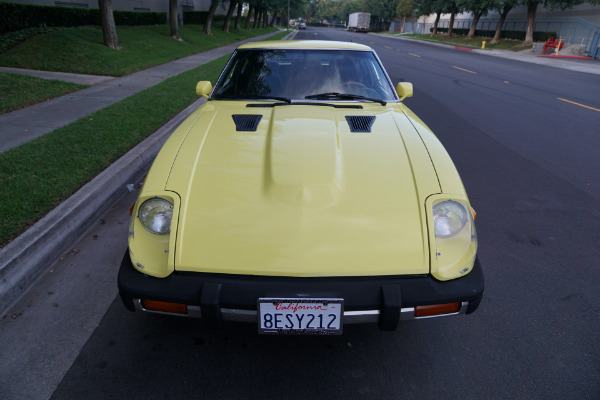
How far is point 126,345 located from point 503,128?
7362 millimetres

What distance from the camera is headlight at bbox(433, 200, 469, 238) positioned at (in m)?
2.05

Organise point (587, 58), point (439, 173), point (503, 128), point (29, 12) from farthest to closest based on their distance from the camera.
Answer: point (587, 58)
point (29, 12)
point (503, 128)
point (439, 173)

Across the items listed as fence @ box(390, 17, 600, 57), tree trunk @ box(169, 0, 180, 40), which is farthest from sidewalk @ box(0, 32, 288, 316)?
fence @ box(390, 17, 600, 57)

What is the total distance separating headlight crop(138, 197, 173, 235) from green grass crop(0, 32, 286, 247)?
5.43 feet

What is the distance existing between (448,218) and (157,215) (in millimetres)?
1551

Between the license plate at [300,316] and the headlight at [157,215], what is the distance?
665mm

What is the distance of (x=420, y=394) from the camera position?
2016mm

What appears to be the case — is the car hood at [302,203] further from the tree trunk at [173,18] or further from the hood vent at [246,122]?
the tree trunk at [173,18]

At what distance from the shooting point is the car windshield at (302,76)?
3309 mm

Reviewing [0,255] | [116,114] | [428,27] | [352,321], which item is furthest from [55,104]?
[428,27]

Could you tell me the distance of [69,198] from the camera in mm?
3707

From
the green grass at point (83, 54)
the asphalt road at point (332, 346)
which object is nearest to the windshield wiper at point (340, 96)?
the asphalt road at point (332, 346)

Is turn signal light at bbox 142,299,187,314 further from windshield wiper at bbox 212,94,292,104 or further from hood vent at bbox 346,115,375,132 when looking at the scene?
windshield wiper at bbox 212,94,292,104

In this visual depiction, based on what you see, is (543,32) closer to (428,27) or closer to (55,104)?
(428,27)
